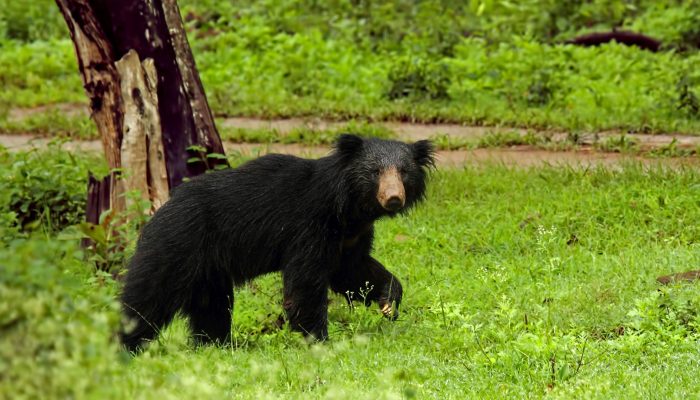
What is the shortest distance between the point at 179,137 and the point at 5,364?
565 cm

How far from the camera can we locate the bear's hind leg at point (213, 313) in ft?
21.9

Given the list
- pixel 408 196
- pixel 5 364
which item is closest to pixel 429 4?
pixel 408 196

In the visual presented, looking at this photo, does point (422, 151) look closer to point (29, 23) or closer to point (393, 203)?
point (393, 203)

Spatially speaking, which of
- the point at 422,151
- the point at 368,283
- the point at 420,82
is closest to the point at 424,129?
the point at 420,82

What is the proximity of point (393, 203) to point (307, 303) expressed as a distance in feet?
2.36

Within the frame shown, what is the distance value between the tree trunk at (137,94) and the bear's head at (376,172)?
224cm

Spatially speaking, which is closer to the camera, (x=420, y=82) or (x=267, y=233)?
(x=267, y=233)

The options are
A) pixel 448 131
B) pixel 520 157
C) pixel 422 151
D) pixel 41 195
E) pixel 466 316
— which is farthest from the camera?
pixel 448 131

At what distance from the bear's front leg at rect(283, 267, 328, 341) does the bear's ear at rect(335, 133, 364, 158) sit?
0.69m

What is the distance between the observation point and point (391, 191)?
636 cm

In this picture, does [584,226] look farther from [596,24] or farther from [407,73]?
[596,24]

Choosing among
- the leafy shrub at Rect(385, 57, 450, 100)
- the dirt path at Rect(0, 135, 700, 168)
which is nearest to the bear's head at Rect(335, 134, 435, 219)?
the dirt path at Rect(0, 135, 700, 168)

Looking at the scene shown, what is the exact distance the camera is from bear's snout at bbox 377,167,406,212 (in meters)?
6.34

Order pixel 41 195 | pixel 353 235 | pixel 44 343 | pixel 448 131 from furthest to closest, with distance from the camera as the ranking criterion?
pixel 448 131 → pixel 41 195 → pixel 353 235 → pixel 44 343
